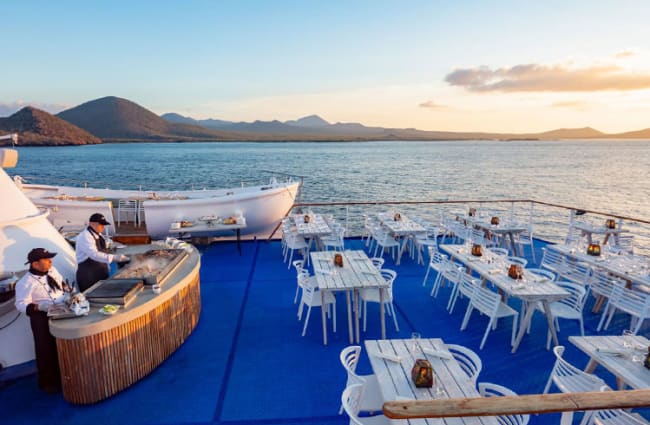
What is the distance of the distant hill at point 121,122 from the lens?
4614 inches

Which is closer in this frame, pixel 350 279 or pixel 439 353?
pixel 439 353

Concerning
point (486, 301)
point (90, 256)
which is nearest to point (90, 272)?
point (90, 256)

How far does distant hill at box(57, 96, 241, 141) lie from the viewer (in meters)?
117

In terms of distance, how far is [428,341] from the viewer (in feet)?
10.5

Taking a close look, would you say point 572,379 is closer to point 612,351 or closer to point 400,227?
point 612,351

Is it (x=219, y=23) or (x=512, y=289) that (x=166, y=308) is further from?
(x=219, y=23)

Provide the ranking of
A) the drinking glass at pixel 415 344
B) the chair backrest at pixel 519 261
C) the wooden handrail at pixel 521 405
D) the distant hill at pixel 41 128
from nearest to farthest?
1. the wooden handrail at pixel 521 405
2. the drinking glass at pixel 415 344
3. the chair backrest at pixel 519 261
4. the distant hill at pixel 41 128

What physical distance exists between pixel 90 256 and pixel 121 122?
13911 centimetres

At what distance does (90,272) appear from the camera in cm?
440

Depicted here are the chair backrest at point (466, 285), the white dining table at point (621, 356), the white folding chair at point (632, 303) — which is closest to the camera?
the white dining table at point (621, 356)

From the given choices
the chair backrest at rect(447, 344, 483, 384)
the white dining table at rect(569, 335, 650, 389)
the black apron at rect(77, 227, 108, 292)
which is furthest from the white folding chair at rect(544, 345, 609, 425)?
the black apron at rect(77, 227, 108, 292)

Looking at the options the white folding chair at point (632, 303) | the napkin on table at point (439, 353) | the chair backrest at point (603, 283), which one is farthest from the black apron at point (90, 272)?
the chair backrest at point (603, 283)

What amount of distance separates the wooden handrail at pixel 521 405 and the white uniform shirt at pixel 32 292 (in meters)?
3.73

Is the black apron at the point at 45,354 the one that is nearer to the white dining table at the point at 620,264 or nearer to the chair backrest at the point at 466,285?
the chair backrest at the point at 466,285
